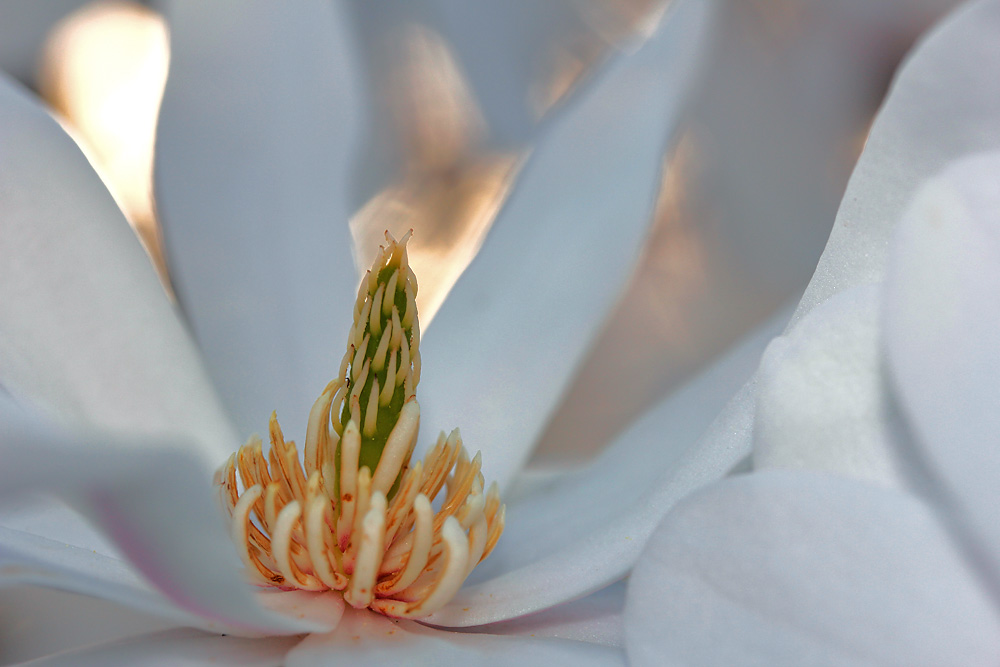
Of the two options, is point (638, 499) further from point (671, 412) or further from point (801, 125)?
point (801, 125)

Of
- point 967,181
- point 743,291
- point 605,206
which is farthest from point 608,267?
point 743,291

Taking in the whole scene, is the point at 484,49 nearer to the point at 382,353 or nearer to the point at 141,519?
the point at 382,353

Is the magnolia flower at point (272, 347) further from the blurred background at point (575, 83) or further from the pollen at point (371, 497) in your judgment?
the blurred background at point (575, 83)

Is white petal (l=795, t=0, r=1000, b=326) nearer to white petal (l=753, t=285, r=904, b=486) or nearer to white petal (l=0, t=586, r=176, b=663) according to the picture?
white petal (l=753, t=285, r=904, b=486)

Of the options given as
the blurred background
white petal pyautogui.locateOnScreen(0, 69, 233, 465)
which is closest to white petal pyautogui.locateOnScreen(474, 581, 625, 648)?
white petal pyautogui.locateOnScreen(0, 69, 233, 465)

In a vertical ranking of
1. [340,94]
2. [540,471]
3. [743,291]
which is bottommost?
[743,291]

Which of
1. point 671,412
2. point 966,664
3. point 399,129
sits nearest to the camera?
point 966,664
